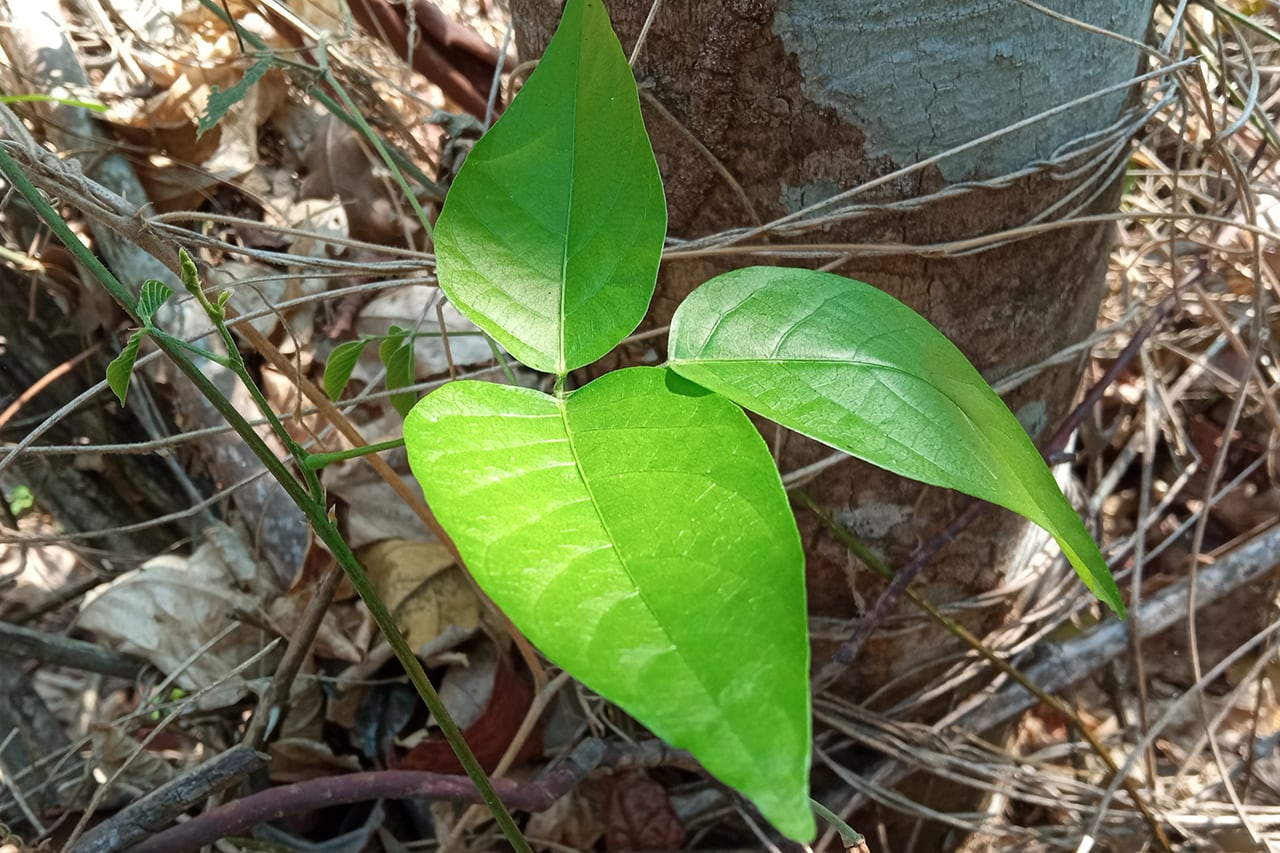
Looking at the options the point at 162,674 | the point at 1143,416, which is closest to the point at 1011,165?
the point at 1143,416

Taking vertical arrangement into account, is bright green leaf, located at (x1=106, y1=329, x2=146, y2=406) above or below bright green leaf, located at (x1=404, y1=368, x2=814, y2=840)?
above

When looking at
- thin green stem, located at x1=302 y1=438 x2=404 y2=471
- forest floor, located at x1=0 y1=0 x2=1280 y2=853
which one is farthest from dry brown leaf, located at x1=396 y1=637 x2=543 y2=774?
thin green stem, located at x1=302 y1=438 x2=404 y2=471

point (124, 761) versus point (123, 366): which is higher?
point (123, 366)

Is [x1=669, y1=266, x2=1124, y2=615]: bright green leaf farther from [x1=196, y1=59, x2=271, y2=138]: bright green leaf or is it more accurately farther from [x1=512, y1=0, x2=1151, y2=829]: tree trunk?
[x1=196, y1=59, x2=271, y2=138]: bright green leaf

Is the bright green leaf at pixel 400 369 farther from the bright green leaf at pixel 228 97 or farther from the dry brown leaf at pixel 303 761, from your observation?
the dry brown leaf at pixel 303 761

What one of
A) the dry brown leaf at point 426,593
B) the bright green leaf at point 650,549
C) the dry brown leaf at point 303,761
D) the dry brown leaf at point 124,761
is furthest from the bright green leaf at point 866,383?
the dry brown leaf at point 124,761

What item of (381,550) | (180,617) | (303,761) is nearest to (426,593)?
(381,550)

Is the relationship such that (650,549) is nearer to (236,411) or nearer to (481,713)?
(236,411)
